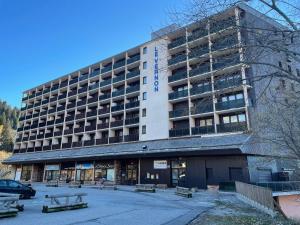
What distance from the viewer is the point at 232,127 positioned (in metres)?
28.3

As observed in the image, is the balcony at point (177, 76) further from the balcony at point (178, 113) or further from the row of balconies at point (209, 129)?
the row of balconies at point (209, 129)

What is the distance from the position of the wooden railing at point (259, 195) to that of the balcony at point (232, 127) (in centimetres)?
914

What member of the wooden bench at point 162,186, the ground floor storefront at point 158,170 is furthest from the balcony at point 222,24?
the wooden bench at point 162,186

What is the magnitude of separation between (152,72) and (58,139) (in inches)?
948

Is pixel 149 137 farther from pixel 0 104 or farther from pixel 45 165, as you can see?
pixel 0 104

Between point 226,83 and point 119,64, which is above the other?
point 119,64

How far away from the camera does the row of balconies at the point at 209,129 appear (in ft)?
91.1

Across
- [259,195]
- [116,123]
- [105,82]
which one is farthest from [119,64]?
[259,195]

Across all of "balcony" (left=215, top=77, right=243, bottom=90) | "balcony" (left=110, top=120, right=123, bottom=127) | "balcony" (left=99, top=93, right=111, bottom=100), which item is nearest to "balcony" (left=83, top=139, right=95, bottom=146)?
"balcony" (left=110, top=120, right=123, bottom=127)

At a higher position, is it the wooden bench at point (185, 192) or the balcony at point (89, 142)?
the balcony at point (89, 142)

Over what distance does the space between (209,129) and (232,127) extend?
2.87m

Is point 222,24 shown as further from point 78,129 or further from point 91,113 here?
point 78,129

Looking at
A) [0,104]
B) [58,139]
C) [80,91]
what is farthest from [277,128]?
[0,104]

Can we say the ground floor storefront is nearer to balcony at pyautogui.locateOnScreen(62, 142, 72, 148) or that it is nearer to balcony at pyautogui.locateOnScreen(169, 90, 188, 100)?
balcony at pyautogui.locateOnScreen(62, 142, 72, 148)
